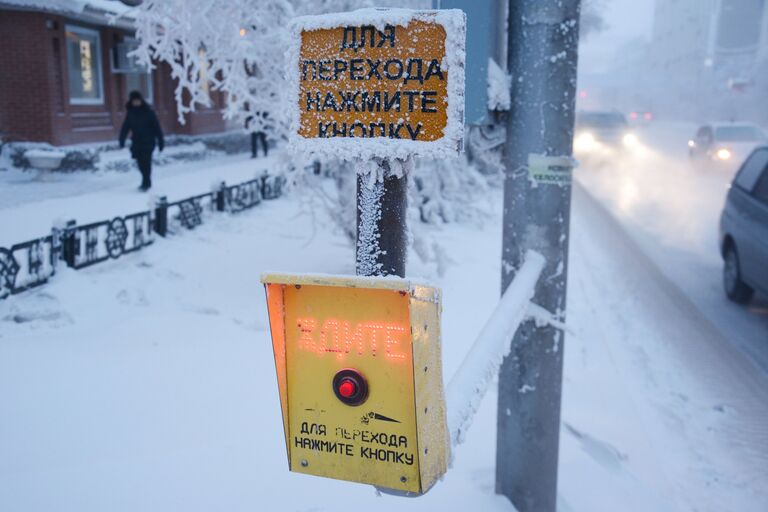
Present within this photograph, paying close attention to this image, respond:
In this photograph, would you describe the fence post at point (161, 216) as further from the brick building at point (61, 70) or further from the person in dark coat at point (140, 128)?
the brick building at point (61, 70)

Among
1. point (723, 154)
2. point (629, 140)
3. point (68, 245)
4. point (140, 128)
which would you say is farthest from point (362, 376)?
point (629, 140)

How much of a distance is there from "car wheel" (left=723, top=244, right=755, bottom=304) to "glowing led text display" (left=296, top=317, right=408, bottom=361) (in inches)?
308

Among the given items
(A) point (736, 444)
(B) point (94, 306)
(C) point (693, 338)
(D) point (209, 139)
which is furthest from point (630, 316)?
(D) point (209, 139)

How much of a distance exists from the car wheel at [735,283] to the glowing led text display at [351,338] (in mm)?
7826

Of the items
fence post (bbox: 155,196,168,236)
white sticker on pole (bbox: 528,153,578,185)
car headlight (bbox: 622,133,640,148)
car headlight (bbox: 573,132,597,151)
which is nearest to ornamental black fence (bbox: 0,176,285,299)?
fence post (bbox: 155,196,168,236)

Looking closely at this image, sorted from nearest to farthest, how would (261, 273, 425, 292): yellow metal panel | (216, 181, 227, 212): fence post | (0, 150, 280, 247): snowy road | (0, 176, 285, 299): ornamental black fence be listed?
1. (261, 273, 425, 292): yellow metal panel
2. (0, 176, 285, 299): ornamental black fence
3. (0, 150, 280, 247): snowy road
4. (216, 181, 227, 212): fence post

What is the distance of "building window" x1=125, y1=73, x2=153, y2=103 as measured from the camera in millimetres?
19531

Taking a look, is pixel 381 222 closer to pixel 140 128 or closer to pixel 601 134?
pixel 140 128

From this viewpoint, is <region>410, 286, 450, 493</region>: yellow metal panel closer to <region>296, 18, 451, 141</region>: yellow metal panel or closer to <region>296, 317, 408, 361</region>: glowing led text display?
<region>296, 317, 408, 361</region>: glowing led text display

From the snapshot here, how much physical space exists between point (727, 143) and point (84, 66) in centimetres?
1768

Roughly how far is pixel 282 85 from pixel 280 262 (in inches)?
96.0

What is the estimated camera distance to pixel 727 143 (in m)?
20.9

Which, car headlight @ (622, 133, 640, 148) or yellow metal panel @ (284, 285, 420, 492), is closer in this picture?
yellow metal panel @ (284, 285, 420, 492)

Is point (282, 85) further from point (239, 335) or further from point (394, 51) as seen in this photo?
point (394, 51)
